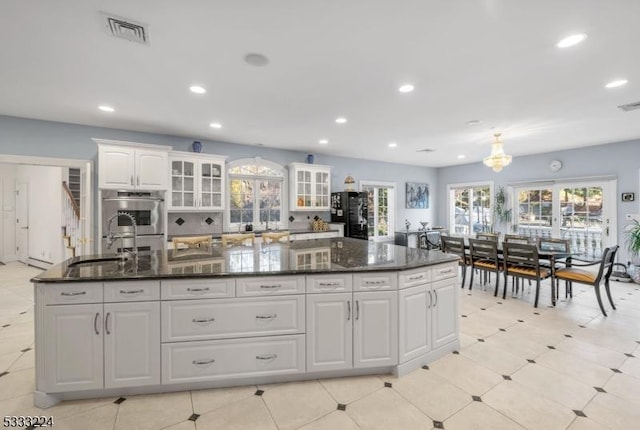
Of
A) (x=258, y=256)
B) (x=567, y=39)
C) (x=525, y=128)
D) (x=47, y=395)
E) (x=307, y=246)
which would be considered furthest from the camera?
(x=525, y=128)

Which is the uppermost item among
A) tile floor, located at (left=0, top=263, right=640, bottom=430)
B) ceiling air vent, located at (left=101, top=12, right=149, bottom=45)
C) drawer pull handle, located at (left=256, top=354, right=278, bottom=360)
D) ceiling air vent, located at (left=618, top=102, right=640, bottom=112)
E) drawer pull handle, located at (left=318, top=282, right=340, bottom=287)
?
ceiling air vent, located at (left=101, top=12, right=149, bottom=45)

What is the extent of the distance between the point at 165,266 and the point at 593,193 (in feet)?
24.8

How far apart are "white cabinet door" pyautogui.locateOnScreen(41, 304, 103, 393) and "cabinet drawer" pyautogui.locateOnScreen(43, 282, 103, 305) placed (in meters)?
0.04

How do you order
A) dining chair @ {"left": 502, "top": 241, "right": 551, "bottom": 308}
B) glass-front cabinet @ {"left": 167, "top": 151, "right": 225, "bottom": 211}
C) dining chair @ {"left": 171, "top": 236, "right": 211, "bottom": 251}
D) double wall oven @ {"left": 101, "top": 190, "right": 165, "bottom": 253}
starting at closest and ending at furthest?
1. dining chair @ {"left": 171, "top": 236, "right": 211, "bottom": 251}
2. dining chair @ {"left": 502, "top": 241, "right": 551, "bottom": 308}
3. double wall oven @ {"left": 101, "top": 190, "right": 165, "bottom": 253}
4. glass-front cabinet @ {"left": 167, "top": 151, "right": 225, "bottom": 211}

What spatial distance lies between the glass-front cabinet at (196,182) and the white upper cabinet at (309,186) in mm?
1435

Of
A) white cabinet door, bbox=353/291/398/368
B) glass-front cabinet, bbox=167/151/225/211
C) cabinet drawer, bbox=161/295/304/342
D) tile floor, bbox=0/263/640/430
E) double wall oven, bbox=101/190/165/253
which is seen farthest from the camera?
glass-front cabinet, bbox=167/151/225/211

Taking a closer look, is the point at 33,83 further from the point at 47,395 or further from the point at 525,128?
the point at 525,128

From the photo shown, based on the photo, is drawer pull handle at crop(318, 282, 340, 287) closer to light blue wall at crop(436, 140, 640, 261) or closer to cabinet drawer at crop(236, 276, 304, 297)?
cabinet drawer at crop(236, 276, 304, 297)

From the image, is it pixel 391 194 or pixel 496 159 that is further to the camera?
pixel 391 194

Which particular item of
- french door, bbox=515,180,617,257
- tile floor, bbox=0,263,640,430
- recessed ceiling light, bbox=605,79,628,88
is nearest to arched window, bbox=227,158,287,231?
tile floor, bbox=0,263,640,430

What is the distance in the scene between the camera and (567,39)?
7.36 ft

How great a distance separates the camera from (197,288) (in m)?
2.14

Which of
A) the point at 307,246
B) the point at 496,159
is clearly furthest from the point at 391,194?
the point at 307,246

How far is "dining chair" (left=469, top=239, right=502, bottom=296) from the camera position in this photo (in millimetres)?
4496
